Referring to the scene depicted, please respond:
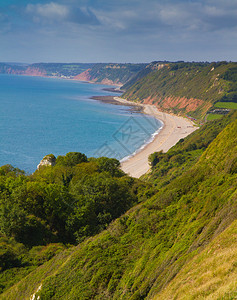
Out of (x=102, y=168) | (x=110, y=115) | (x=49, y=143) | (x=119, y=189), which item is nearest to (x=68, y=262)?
(x=119, y=189)

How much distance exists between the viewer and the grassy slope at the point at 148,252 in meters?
14.5

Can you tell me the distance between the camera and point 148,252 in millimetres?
17984

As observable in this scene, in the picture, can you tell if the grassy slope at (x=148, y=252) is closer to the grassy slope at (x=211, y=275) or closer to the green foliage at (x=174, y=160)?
the grassy slope at (x=211, y=275)

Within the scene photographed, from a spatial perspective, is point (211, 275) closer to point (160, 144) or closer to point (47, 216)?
point (47, 216)

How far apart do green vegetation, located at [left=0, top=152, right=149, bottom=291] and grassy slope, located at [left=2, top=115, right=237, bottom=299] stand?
340 cm

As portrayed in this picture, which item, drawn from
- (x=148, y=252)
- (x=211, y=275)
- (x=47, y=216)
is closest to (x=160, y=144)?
(x=47, y=216)

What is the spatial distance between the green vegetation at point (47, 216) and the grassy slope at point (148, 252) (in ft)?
11.2

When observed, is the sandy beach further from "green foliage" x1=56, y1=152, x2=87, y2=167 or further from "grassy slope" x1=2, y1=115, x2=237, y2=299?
"grassy slope" x1=2, y1=115, x2=237, y2=299

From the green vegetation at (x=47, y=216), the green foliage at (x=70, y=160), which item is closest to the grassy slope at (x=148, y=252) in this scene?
the green vegetation at (x=47, y=216)

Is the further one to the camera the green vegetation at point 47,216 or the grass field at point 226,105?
the grass field at point 226,105

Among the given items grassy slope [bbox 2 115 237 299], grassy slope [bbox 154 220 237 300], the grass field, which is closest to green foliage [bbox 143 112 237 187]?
grassy slope [bbox 2 115 237 299]

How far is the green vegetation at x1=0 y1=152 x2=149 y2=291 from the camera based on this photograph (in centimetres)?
2305

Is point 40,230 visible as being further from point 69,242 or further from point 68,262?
point 68,262

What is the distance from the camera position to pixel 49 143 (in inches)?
3944
